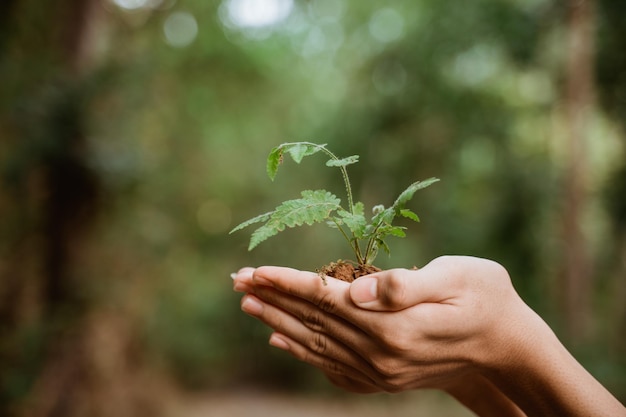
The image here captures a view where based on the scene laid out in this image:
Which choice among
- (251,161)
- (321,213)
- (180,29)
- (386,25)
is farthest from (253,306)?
(251,161)

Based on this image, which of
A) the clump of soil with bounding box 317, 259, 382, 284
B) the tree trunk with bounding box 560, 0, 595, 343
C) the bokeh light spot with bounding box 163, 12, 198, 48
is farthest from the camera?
the bokeh light spot with bounding box 163, 12, 198, 48

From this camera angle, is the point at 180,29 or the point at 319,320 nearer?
the point at 319,320

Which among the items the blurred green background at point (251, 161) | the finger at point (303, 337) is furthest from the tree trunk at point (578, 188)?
the finger at point (303, 337)

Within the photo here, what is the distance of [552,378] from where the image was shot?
1.59 metres

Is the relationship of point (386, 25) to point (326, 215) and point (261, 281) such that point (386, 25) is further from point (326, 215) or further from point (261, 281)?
point (261, 281)

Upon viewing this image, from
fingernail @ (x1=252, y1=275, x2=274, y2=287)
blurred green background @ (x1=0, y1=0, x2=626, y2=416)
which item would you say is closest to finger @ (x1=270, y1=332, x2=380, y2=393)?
fingernail @ (x1=252, y1=275, x2=274, y2=287)

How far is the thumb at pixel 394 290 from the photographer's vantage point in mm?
1428

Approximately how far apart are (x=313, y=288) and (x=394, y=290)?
320 mm

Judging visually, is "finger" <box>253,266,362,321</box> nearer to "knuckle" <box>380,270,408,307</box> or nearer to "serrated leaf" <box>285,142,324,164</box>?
"knuckle" <box>380,270,408,307</box>

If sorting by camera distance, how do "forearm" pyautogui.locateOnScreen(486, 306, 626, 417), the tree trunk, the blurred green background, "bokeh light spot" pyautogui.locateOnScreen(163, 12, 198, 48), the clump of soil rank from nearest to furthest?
"forearm" pyautogui.locateOnScreen(486, 306, 626, 417) → the clump of soil → the blurred green background → the tree trunk → "bokeh light spot" pyautogui.locateOnScreen(163, 12, 198, 48)

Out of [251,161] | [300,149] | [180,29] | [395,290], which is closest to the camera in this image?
[395,290]

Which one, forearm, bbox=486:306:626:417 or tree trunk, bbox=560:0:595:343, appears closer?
forearm, bbox=486:306:626:417

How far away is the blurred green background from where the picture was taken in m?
6.48

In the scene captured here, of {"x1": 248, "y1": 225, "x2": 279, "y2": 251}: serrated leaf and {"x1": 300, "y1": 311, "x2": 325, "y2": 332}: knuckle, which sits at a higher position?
{"x1": 248, "y1": 225, "x2": 279, "y2": 251}: serrated leaf
